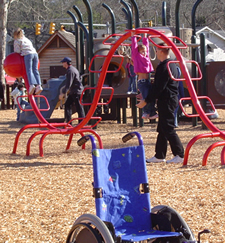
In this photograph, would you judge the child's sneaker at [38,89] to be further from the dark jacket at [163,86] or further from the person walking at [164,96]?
the dark jacket at [163,86]

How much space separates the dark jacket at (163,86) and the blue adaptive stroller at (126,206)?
263 cm

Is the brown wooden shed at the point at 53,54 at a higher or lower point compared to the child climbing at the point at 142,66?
higher

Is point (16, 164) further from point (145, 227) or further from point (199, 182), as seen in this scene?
point (145, 227)

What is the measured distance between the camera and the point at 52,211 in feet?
13.5

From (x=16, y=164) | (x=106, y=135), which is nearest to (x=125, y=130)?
(x=106, y=135)

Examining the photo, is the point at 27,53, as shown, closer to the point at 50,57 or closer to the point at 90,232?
the point at 90,232

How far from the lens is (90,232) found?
2770 mm

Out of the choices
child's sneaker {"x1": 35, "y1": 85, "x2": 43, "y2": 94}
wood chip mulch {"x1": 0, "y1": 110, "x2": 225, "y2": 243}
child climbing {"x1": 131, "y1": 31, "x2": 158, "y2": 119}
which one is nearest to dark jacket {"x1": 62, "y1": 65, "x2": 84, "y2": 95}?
child's sneaker {"x1": 35, "y1": 85, "x2": 43, "y2": 94}

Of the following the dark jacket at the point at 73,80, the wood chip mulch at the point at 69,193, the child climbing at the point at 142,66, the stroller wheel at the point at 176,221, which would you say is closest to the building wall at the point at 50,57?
the dark jacket at the point at 73,80

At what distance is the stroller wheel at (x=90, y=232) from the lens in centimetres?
266

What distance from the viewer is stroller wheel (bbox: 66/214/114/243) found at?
2.66 m

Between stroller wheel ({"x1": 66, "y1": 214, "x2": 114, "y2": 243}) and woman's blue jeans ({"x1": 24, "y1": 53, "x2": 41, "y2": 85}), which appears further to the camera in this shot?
woman's blue jeans ({"x1": 24, "y1": 53, "x2": 41, "y2": 85})

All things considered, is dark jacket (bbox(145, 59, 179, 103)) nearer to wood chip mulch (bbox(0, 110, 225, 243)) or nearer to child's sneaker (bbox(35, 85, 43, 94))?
wood chip mulch (bbox(0, 110, 225, 243))

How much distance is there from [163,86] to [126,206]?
9.71ft
